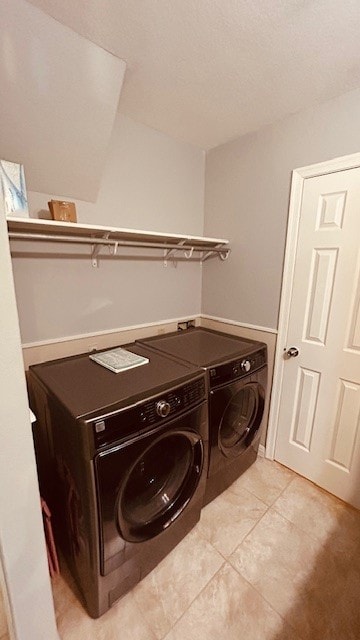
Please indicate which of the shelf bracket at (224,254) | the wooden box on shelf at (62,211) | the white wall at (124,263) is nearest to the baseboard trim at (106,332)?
the white wall at (124,263)

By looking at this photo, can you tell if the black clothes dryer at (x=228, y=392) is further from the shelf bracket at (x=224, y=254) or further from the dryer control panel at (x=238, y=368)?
the shelf bracket at (x=224, y=254)

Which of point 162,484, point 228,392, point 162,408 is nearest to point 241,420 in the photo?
point 228,392

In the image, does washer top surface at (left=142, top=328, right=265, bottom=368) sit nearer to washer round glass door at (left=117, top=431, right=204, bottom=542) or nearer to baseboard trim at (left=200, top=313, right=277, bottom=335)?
baseboard trim at (left=200, top=313, right=277, bottom=335)

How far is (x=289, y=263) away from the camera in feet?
5.55

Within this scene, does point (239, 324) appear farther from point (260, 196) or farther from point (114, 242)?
point (114, 242)

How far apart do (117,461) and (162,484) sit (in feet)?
1.74

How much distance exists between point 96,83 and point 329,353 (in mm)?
1911

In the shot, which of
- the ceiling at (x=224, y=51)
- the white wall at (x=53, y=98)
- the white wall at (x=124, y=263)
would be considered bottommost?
the white wall at (x=124, y=263)

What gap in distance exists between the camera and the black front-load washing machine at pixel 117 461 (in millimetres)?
905

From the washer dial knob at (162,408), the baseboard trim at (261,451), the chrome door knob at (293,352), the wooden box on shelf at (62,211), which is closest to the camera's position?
the washer dial knob at (162,408)

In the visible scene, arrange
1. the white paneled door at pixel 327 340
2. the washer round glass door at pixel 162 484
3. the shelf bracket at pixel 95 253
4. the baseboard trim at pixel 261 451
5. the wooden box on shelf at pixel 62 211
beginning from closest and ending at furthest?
the washer round glass door at pixel 162 484, the wooden box on shelf at pixel 62 211, the white paneled door at pixel 327 340, the shelf bracket at pixel 95 253, the baseboard trim at pixel 261 451

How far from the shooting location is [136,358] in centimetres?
143

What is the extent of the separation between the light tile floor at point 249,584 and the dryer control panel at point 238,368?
34.7 inches

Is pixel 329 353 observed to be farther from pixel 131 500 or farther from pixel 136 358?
pixel 131 500
